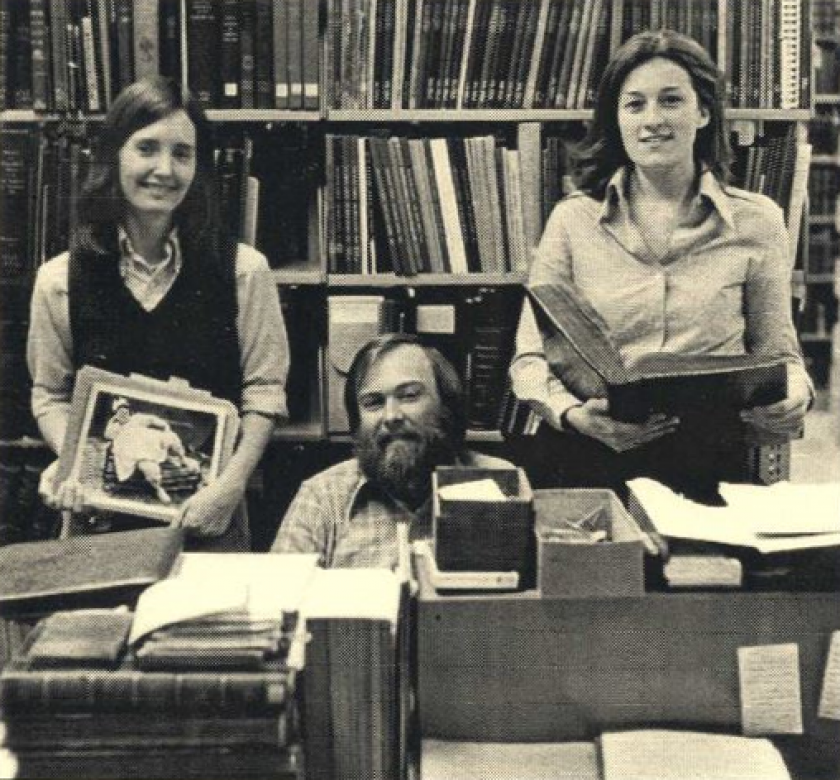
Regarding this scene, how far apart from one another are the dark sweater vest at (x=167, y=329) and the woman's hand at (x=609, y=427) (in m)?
0.74

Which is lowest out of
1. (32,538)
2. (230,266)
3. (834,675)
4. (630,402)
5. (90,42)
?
(32,538)

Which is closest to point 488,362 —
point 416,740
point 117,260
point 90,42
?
point 117,260

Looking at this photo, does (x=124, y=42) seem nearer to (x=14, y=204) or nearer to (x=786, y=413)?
(x=14, y=204)

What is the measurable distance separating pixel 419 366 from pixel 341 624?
3.74 feet

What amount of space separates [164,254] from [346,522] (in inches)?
28.8

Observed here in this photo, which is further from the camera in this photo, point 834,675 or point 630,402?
point 630,402

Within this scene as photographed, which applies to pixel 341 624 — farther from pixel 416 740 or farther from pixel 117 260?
pixel 117 260

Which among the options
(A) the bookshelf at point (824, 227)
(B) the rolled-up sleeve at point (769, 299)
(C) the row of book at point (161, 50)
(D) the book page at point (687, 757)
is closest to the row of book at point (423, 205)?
(C) the row of book at point (161, 50)

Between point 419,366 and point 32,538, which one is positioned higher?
point 419,366

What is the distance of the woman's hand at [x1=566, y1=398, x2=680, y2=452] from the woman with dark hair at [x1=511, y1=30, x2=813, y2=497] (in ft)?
0.06

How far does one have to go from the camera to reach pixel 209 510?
236cm

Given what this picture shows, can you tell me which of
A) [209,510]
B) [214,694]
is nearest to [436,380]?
[209,510]

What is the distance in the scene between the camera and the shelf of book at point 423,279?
2912 millimetres

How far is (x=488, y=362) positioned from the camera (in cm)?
298
